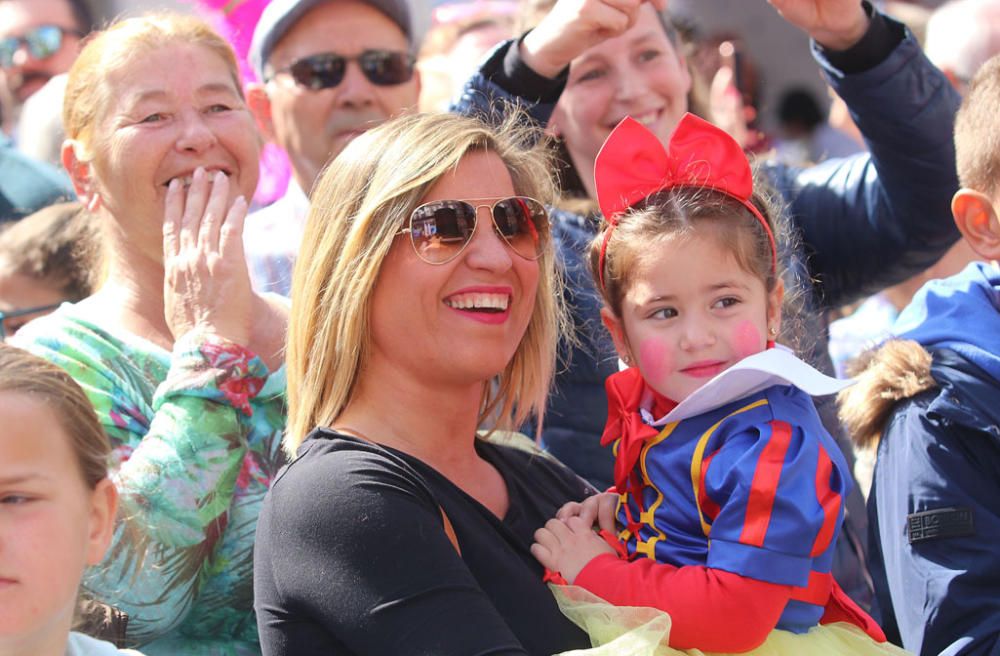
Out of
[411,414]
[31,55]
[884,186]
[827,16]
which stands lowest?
[411,414]

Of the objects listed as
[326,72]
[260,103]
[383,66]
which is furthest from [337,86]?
[260,103]

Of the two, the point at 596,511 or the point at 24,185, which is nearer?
the point at 596,511

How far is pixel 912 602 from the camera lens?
2623 mm

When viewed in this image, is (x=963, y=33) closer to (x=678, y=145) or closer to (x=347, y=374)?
(x=678, y=145)

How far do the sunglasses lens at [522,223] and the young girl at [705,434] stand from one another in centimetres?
A: 14

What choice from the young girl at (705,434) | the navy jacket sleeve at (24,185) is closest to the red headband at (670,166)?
the young girl at (705,434)

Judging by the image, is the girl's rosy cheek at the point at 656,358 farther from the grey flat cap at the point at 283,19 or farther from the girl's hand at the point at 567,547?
the grey flat cap at the point at 283,19

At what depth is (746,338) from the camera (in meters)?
2.44

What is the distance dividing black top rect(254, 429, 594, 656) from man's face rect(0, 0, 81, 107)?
421 cm

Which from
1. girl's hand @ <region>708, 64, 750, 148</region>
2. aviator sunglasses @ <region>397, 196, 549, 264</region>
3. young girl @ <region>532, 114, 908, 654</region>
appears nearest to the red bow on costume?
young girl @ <region>532, 114, 908, 654</region>

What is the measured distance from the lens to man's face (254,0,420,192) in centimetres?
402

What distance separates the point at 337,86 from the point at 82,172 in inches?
43.5

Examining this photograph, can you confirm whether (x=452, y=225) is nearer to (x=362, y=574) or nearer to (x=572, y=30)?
(x=362, y=574)

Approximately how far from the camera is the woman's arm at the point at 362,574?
2041 millimetres
